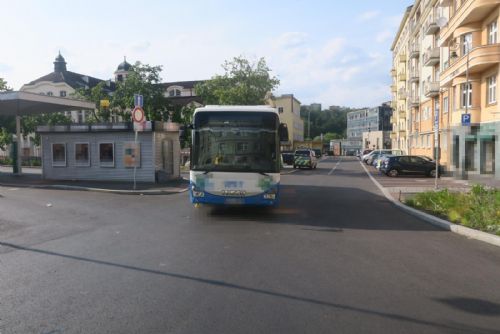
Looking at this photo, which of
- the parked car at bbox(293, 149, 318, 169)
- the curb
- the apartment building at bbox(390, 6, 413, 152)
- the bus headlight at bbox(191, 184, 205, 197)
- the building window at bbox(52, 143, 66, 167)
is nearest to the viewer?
the bus headlight at bbox(191, 184, 205, 197)

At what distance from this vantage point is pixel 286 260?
7.18 meters

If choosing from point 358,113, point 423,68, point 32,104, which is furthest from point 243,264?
point 358,113

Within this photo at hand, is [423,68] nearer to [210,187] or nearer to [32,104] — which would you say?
[32,104]

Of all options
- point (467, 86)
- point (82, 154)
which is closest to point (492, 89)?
point (467, 86)

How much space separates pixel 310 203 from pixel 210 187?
469 cm

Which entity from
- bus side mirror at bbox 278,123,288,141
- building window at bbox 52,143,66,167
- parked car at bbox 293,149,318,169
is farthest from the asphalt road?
parked car at bbox 293,149,318,169

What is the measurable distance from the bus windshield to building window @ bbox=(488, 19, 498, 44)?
2113 centimetres

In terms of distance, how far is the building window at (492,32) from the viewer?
26438 millimetres

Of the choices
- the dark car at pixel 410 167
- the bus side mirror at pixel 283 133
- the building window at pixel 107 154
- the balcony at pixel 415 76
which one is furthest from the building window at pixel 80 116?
the bus side mirror at pixel 283 133

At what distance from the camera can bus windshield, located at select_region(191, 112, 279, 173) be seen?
11.6 m

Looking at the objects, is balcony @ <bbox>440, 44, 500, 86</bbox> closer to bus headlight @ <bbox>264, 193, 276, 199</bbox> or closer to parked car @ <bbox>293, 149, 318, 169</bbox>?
parked car @ <bbox>293, 149, 318, 169</bbox>

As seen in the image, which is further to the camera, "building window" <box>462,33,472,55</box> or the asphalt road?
"building window" <box>462,33,472,55</box>

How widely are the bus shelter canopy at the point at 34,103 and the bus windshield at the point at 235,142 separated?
13918 mm

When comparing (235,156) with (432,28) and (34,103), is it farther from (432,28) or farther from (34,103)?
(432,28)
